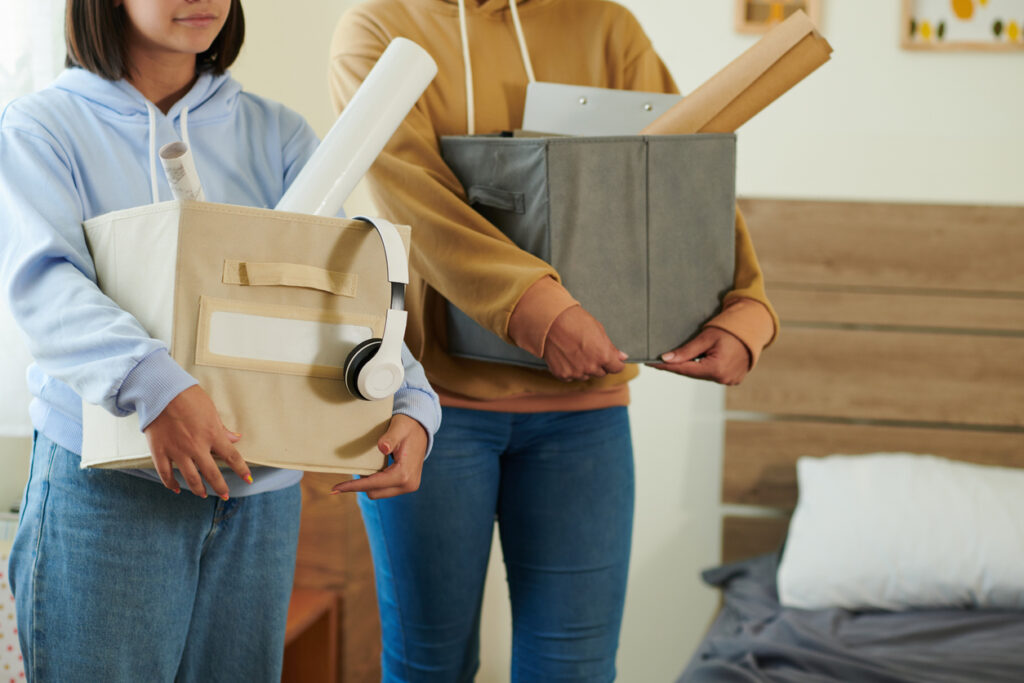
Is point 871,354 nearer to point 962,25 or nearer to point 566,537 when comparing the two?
point 962,25

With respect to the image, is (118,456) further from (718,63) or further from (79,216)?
(718,63)

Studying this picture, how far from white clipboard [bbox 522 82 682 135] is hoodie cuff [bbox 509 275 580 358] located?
0.68 feet

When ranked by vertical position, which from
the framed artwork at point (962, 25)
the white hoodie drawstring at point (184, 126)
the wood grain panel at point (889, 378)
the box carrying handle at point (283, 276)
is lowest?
the wood grain panel at point (889, 378)

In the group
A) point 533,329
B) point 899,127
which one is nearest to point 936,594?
point 899,127

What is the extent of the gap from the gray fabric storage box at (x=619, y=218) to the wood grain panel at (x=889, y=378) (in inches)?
46.7

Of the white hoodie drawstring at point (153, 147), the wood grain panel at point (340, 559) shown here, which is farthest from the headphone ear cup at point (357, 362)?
the wood grain panel at point (340, 559)

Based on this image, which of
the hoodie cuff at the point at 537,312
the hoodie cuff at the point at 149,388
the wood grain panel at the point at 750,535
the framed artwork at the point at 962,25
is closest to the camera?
the hoodie cuff at the point at 149,388

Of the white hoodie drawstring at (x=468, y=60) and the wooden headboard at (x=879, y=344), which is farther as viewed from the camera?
the wooden headboard at (x=879, y=344)

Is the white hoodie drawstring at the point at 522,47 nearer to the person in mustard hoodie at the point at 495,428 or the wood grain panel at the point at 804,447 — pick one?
the person in mustard hoodie at the point at 495,428

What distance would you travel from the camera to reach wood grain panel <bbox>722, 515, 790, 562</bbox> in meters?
2.15

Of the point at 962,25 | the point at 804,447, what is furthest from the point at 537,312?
the point at 962,25

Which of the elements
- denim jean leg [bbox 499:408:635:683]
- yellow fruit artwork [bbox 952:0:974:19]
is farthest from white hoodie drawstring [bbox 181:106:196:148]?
yellow fruit artwork [bbox 952:0:974:19]

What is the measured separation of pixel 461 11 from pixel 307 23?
37.3 inches

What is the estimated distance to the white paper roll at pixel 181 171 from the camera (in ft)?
2.32
